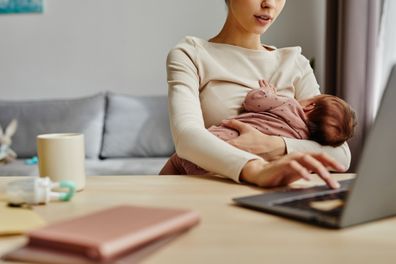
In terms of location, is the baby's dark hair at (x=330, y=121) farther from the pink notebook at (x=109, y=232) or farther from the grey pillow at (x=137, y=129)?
the grey pillow at (x=137, y=129)

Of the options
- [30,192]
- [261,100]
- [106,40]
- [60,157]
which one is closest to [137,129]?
[106,40]

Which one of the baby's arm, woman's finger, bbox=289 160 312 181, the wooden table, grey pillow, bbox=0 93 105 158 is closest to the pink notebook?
the wooden table

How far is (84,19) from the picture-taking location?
3820mm

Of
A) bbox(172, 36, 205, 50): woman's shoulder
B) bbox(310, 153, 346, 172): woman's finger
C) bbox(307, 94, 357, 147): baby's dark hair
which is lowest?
bbox(307, 94, 357, 147): baby's dark hair

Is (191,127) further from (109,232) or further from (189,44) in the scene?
(109,232)

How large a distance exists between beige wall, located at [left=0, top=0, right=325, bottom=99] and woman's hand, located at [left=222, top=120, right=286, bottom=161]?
265 centimetres

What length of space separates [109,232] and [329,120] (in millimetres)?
884

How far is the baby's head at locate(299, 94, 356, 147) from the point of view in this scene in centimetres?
130

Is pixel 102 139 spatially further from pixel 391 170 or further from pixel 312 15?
pixel 391 170

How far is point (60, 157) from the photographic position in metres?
0.92

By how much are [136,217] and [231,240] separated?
0.39ft

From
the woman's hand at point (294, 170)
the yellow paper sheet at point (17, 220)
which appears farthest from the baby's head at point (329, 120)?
the yellow paper sheet at point (17, 220)

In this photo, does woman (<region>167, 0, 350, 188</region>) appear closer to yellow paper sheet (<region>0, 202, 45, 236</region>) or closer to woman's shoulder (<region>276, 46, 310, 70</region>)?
woman's shoulder (<region>276, 46, 310, 70</region>)

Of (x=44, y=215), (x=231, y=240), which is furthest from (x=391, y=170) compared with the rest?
(x=44, y=215)
